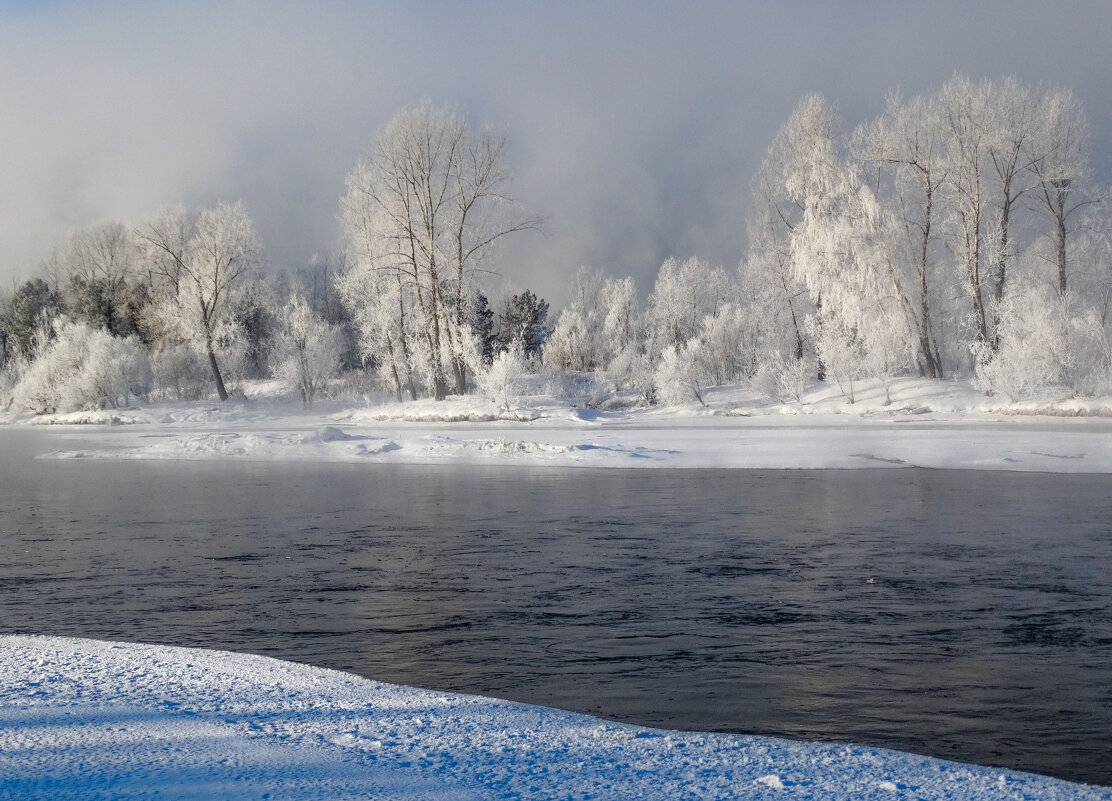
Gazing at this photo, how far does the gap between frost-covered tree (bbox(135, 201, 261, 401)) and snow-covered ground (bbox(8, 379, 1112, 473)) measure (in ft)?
22.7

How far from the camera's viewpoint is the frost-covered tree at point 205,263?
53438 millimetres

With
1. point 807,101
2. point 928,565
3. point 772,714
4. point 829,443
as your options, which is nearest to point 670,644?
point 772,714

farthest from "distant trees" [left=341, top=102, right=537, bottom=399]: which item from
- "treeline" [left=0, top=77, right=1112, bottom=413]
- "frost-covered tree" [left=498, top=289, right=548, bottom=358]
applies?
"frost-covered tree" [left=498, top=289, right=548, bottom=358]

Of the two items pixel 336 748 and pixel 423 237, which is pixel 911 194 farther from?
pixel 336 748

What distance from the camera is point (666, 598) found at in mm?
7910

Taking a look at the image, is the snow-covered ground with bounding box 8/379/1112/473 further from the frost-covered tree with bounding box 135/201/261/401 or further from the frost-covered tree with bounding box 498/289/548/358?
the frost-covered tree with bounding box 498/289/548/358

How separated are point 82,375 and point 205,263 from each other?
28.1 feet

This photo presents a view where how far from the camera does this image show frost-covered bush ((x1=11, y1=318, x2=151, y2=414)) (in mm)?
50969

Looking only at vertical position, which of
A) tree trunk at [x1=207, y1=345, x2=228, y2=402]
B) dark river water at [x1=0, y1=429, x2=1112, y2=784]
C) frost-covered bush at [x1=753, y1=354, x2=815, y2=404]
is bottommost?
dark river water at [x1=0, y1=429, x2=1112, y2=784]

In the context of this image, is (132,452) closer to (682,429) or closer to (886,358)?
(682,429)

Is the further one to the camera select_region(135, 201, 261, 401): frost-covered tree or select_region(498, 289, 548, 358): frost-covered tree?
select_region(498, 289, 548, 358): frost-covered tree

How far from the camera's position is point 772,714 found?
5.00m

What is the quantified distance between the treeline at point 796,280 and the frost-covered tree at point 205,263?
0.12 m

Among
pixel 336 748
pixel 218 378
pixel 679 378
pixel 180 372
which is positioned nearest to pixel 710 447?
pixel 679 378
